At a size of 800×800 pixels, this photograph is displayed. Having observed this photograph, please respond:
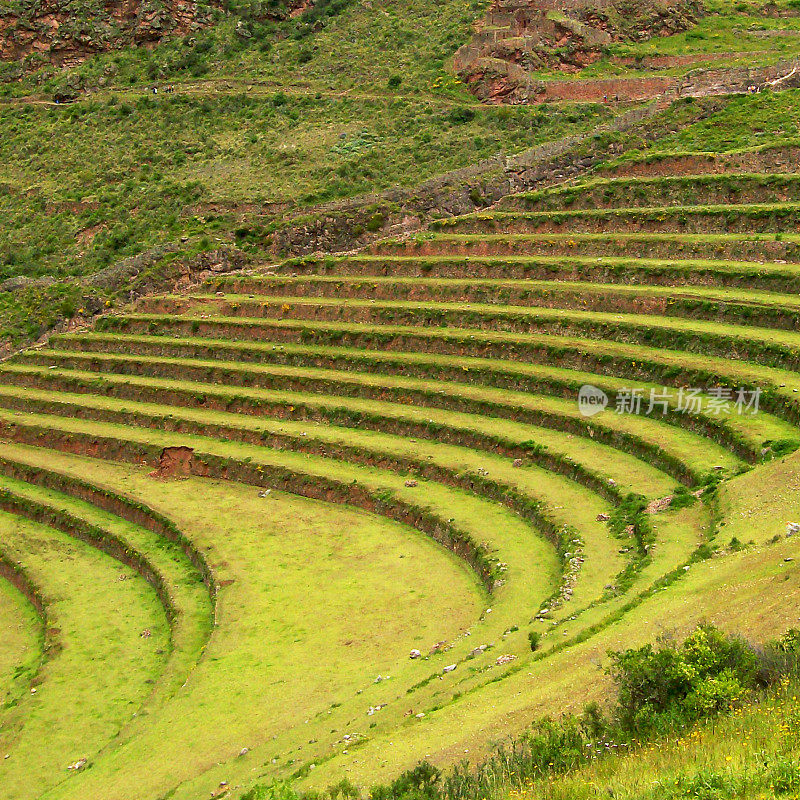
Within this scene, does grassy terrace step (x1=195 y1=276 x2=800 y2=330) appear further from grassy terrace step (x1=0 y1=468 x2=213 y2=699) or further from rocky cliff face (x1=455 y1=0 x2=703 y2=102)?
rocky cliff face (x1=455 y1=0 x2=703 y2=102)

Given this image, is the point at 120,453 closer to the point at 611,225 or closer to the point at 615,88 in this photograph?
the point at 611,225

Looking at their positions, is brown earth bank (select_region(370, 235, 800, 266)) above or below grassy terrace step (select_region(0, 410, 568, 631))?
above

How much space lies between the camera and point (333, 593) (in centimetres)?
1834

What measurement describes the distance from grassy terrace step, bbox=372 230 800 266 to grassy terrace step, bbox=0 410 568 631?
955 centimetres

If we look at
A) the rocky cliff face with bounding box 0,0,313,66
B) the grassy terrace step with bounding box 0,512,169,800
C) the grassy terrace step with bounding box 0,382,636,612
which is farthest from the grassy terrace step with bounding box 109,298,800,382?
the rocky cliff face with bounding box 0,0,313,66

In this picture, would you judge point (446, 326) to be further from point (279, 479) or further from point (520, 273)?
point (279, 479)

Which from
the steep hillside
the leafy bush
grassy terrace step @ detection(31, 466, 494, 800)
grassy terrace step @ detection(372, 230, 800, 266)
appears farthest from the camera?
grassy terrace step @ detection(372, 230, 800, 266)

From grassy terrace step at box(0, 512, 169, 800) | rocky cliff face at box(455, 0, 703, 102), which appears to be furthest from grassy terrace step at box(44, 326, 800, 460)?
rocky cliff face at box(455, 0, 703, 102)

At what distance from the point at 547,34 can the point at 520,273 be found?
18949mm

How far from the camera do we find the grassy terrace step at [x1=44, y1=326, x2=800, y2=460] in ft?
64.7

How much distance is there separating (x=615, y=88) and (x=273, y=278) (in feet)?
53.1

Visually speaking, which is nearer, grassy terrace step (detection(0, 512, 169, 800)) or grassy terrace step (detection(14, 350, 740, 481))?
grassy terrace step (detection(0, 512, 169, 800))

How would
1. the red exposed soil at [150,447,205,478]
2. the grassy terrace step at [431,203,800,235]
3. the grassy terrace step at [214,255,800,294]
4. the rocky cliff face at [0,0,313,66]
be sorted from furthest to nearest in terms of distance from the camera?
the rocky cliff face at [0,0,313,66], the grassy terrace step at [431,203,800,235], the red exposed soil at [150,447,205,478], the grassy terrace step at [214,255,800,294]

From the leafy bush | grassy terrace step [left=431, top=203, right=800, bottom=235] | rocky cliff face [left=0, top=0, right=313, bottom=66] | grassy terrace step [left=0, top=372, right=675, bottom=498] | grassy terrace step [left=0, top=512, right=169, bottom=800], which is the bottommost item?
the leafy bush
